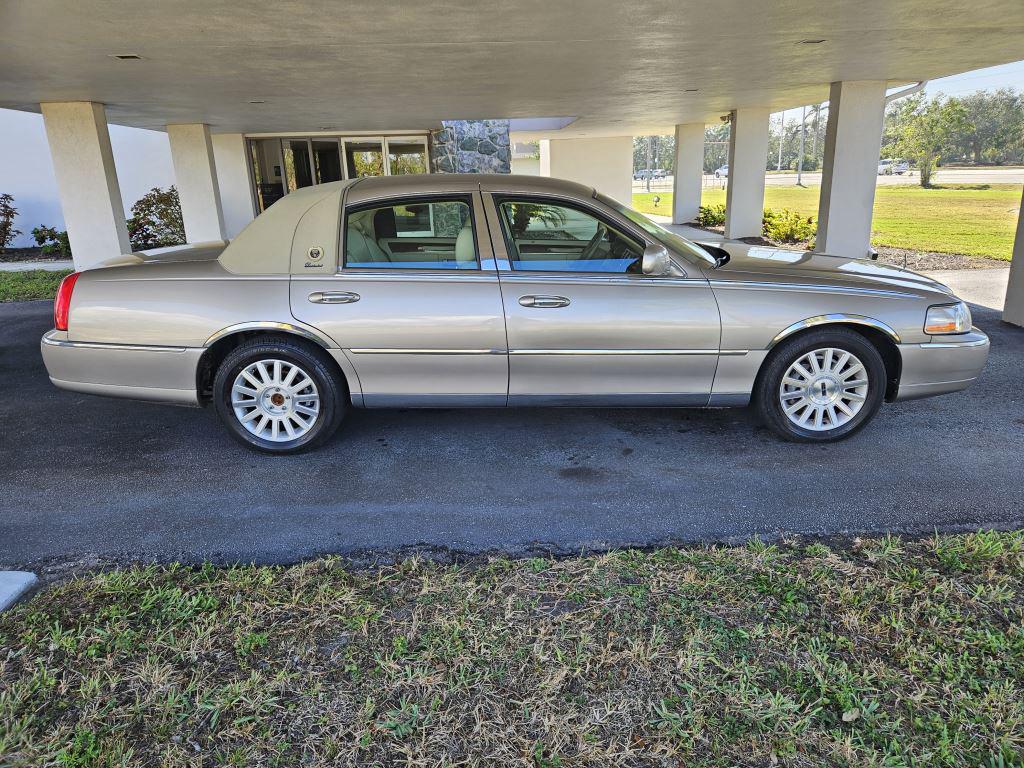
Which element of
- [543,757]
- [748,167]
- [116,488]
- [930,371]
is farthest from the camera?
[748,167]

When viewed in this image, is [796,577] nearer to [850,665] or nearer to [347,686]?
[850,665]

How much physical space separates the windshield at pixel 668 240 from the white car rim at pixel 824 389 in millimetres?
870

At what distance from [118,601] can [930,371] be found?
4.64 m

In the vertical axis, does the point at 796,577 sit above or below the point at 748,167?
below

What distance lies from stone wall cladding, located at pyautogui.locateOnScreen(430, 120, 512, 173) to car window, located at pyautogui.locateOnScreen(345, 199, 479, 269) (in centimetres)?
1089

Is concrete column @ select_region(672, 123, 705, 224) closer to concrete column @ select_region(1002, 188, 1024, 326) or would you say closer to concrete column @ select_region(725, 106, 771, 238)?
concrete column @ select_region(725, 106, 771, 238)

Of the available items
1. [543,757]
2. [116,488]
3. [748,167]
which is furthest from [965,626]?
[748,167]

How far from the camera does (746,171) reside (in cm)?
1634

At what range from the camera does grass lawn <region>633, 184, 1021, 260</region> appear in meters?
15.2

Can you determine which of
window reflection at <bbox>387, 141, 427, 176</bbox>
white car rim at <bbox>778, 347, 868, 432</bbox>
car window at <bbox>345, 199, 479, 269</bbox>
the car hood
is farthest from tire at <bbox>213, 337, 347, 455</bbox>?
window reflection at <bbox>387, 141, 427, 176</bbox>

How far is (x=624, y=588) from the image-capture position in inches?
118

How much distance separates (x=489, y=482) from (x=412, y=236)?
164 cm

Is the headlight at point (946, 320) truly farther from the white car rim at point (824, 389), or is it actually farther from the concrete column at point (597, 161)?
the concrete column at point (597, 161)

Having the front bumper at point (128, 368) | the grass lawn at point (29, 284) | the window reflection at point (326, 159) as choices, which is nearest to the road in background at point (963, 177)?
the window reflection at point (326, 159)
